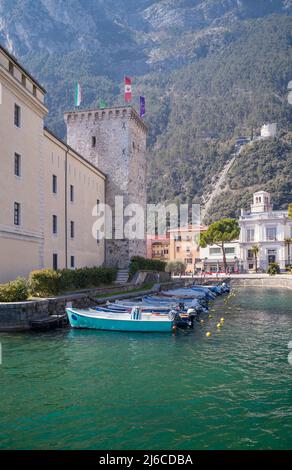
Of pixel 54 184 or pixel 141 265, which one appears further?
pixel 141 265

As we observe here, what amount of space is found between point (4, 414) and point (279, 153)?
171m

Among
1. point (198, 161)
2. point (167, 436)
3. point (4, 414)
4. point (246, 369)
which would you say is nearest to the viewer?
point (167, 436)

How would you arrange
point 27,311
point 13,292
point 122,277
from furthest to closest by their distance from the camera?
point 122,277 < point 13,292 < point 27,311

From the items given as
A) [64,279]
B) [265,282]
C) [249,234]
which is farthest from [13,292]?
[249,234]

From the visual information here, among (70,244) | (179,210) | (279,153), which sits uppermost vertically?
(279,153)

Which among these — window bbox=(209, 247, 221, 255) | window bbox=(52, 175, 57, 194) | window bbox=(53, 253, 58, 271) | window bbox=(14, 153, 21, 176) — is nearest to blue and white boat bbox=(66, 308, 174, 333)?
window bbox=(14, 153, 21, 176)

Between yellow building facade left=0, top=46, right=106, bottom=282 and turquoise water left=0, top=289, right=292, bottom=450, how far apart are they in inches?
370

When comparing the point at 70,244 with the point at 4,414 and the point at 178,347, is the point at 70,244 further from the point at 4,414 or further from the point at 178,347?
the point at 4,414

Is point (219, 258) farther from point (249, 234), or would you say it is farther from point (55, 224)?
point (55, 224)

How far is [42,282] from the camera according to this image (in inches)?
1039

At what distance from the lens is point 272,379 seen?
47.0 ft

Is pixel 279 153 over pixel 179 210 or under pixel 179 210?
over

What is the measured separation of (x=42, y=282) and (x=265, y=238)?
305ft
